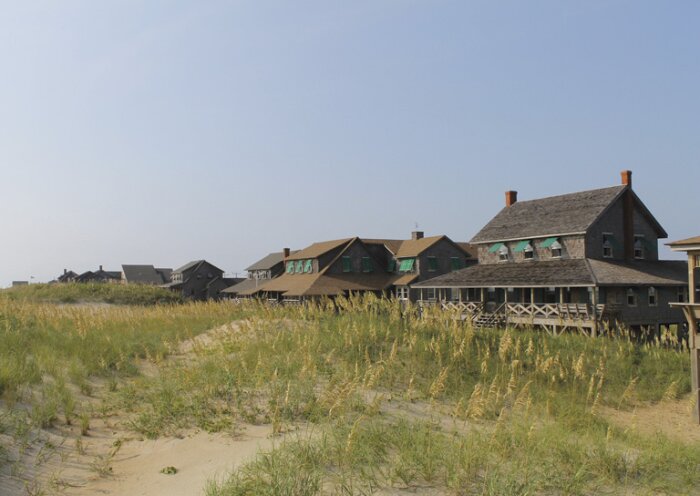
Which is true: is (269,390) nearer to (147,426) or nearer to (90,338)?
(147,426)

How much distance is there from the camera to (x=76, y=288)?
4991 cm

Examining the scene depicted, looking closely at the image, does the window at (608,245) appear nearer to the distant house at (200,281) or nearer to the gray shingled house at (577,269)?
the gray shingled house at (577,269)

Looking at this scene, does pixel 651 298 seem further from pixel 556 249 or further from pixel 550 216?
pixel 550 216

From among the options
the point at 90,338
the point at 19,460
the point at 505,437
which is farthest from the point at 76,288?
the point at 505,437

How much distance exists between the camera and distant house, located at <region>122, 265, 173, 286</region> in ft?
298

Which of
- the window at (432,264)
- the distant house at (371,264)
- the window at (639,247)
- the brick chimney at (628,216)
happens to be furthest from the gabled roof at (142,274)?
the window at (639,247)

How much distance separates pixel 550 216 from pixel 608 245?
4.47 m

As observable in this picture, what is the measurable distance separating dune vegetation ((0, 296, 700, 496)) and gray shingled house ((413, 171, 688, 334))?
10.4 meters

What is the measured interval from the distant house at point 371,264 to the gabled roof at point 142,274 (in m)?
42.0

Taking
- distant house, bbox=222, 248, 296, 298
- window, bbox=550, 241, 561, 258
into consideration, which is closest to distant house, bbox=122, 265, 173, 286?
distant house, bbox=222, 248, 296, 298

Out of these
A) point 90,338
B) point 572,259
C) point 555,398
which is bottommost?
point 555,398

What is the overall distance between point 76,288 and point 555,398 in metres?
46.9

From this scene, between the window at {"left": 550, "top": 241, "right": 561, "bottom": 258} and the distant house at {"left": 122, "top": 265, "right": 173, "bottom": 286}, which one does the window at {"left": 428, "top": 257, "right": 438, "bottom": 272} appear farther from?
the distant house at {"left": 122, "top": 265, "right": 173, "bottom": 286}

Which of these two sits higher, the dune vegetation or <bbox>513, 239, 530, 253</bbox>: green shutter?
<bbox>513, 239, 530, 253</bbox>: green shutter
